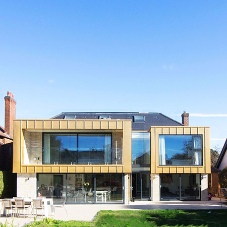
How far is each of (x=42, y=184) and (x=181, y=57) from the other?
12.8 m

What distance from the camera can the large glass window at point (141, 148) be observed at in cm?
2325

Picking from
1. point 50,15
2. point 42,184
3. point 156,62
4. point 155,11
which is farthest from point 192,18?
point 42,184

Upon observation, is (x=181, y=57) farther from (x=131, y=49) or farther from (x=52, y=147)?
(x=52, y=147)

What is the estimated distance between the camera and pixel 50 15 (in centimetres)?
1828

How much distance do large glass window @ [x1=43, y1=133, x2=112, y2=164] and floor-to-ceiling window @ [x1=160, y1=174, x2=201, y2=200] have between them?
459cm

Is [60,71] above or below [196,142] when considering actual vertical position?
above

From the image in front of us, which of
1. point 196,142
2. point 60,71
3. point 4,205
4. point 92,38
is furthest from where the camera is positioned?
point 196,142

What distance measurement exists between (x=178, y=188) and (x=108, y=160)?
563 centimetres

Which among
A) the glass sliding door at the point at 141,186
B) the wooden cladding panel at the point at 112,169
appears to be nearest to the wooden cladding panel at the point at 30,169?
the wooden cladding panel at the point at 112,169

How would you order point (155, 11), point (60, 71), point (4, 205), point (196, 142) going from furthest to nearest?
point (196, 142)
point (60, 71)
point (155, 11)
point (4, 205)

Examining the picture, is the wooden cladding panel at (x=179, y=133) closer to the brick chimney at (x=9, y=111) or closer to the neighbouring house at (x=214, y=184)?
the neighbouring house at (x=214, y=184)

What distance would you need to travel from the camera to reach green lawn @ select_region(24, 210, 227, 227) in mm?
13703

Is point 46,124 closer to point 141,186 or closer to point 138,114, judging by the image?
point 141,186

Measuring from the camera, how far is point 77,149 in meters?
22.0
